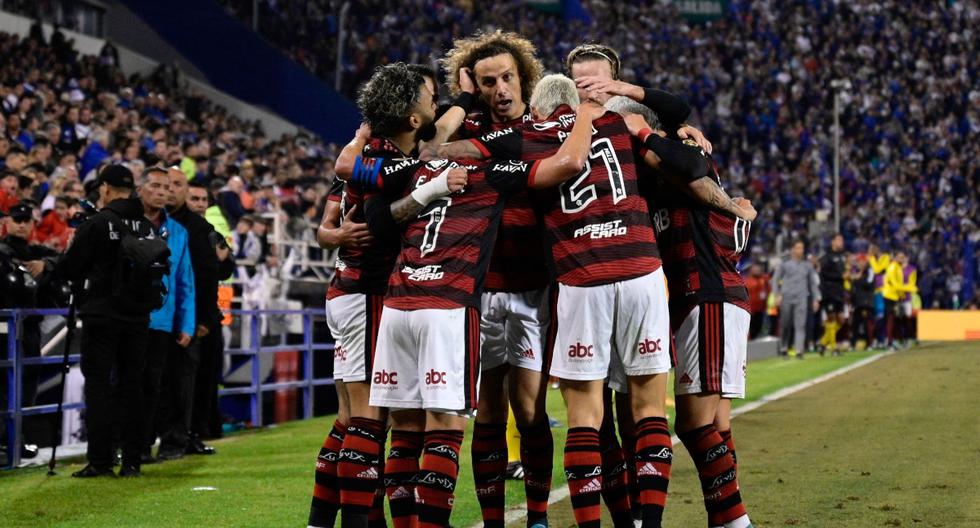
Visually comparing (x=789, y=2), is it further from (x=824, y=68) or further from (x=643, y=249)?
(x=643, y=249)

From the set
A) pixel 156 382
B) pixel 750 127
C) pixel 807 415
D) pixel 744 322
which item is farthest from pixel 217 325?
pixel 750 127

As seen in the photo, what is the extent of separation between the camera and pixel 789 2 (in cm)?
4897

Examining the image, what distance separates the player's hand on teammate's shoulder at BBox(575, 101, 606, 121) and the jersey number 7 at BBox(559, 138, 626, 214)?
4.9 inches

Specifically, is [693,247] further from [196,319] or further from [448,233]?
[196,319]

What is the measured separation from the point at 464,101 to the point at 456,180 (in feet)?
3.42

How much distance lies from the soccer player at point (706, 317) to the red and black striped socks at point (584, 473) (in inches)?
24.2

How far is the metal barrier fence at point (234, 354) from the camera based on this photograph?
35.8 feet

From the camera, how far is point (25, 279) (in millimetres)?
11547

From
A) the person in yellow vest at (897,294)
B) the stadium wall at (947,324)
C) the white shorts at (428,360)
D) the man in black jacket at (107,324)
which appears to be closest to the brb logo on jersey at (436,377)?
the white shorts at (428,360)

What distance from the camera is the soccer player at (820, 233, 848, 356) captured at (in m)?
27.6

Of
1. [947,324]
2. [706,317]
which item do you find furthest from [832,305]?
[706,317]

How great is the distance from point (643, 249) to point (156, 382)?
5.52 metres

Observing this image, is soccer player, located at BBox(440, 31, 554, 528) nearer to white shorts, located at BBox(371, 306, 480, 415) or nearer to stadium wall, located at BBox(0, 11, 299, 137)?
white shorts, located at BBox(371, 306, 480, 415)

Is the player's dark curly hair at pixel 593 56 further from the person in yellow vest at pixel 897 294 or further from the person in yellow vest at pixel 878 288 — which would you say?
the person in yellow vest at pixel 897 294
